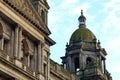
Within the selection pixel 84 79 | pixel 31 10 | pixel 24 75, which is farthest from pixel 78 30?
pixel 24 75

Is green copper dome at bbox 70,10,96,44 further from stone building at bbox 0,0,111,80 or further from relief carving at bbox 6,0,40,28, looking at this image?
relief carving at bbox 6,0,40,28

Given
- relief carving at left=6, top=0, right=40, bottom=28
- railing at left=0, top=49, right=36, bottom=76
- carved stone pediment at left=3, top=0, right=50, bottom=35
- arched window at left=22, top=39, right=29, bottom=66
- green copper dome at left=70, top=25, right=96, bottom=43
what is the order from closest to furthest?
railing at left=0, top=49, right=36, bottom=76
carved stone pediment at left=3, top=0, right=50, bottom=35
relief carving at left=6, top=0, right=40, bottom=28
arched window at left=22, top=39, right=29, bottom=66
green copper dome at left=70, top=25, right=96, bottom=43

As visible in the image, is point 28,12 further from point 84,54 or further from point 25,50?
point 84,54

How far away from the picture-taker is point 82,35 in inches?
2808

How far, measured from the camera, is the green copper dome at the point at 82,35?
231 feet

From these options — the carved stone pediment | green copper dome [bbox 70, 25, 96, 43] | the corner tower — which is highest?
green copper dome [bbox 70, 25, 96, 43]

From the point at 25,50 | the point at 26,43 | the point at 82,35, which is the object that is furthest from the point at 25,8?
the point at 82,35

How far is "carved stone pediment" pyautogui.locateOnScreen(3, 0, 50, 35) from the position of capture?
4519 centimetres

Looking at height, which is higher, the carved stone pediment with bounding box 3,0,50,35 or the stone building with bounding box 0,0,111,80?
the carved stone pediment with bounding box 3,0,50,35

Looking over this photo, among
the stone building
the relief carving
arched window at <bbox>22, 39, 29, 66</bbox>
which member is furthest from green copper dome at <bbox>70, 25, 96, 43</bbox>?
arched window at <bbox>22, 39, 29, 66</bbox>

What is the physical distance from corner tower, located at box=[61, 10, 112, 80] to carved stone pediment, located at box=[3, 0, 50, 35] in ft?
58.2

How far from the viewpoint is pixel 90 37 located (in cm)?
7112

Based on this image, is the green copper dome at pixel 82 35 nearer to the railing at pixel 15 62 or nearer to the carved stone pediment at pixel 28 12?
the carved stone pediment at pixel 28 12

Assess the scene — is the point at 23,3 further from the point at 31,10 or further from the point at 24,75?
the point at 24,75
